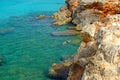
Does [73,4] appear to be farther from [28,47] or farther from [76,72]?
[76,72]

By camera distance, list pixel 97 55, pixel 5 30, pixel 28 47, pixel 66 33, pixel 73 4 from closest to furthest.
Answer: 1. pixel 97 55
2. pixel 28 47
3. pixel 66 33
4. pixel 5 30
5. pixel 73 4

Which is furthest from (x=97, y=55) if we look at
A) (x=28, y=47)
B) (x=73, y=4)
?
(x=73, y=4)

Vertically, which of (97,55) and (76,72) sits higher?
(97,55)

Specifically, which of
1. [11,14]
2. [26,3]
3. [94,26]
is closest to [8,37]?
[11,14]

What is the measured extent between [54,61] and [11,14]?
30.4m

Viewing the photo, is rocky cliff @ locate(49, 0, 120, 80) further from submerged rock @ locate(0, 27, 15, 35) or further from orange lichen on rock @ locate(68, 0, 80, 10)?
orange lichen on rock @ locate(68, 0, 80, 10)

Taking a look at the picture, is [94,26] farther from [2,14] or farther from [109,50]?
[2,14]

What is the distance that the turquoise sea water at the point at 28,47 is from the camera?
22.2m

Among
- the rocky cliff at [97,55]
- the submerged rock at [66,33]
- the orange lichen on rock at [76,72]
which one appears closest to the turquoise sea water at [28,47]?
the submerged rock at [66,33]

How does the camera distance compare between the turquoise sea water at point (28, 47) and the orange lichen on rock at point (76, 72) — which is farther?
the turquoise sea water at point (28, 47)

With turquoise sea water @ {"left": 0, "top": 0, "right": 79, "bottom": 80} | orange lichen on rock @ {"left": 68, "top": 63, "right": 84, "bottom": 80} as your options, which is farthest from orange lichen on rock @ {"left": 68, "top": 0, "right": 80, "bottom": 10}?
orange lichen on rock @ {"left": 68, "top": 63, "right": 84, "bottom": 80}

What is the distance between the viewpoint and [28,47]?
29.4 m

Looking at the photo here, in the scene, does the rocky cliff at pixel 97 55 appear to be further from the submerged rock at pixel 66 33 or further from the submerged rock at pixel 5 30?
the submerged rock at pixel 5 30

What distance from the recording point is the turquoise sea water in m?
22.2
